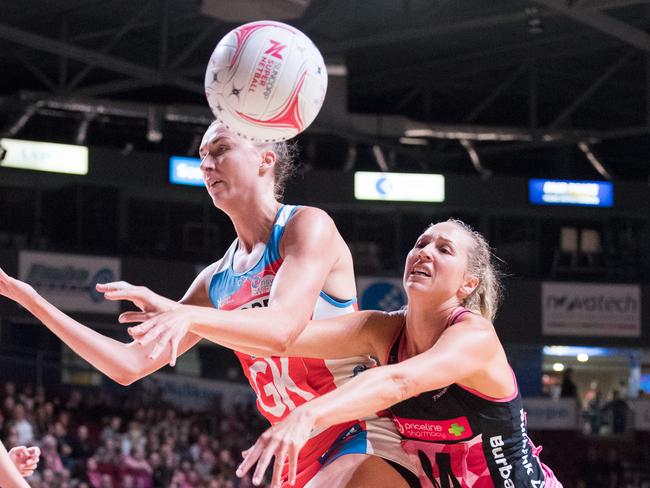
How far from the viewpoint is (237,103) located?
14.3ft

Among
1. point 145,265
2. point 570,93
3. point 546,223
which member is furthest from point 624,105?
point 145,265

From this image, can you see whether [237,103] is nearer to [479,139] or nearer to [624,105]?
[479,139]

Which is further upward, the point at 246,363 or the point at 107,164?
the point at 107,164

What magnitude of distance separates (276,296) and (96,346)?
0.91 m

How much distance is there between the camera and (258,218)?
460cm

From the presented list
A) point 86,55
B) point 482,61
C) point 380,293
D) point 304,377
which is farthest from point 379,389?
point 482,61

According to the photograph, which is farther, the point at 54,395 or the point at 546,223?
the point at 546,223

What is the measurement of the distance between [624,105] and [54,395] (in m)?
15.6

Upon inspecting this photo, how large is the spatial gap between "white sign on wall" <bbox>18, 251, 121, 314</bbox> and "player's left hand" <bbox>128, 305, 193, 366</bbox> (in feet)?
55.5

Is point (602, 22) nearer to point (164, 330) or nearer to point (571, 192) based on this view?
point (571, 192)

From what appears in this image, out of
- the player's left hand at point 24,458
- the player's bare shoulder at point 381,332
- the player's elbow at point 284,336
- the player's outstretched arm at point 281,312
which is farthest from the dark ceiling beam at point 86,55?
the player's elbow at point 284,336

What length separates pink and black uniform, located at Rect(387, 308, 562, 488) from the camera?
4062 millimetres

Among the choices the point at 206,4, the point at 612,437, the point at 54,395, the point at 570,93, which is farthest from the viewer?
the point at 570,93

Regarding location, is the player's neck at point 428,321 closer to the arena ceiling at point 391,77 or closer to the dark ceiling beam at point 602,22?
the arena ceiling at point 391,77
